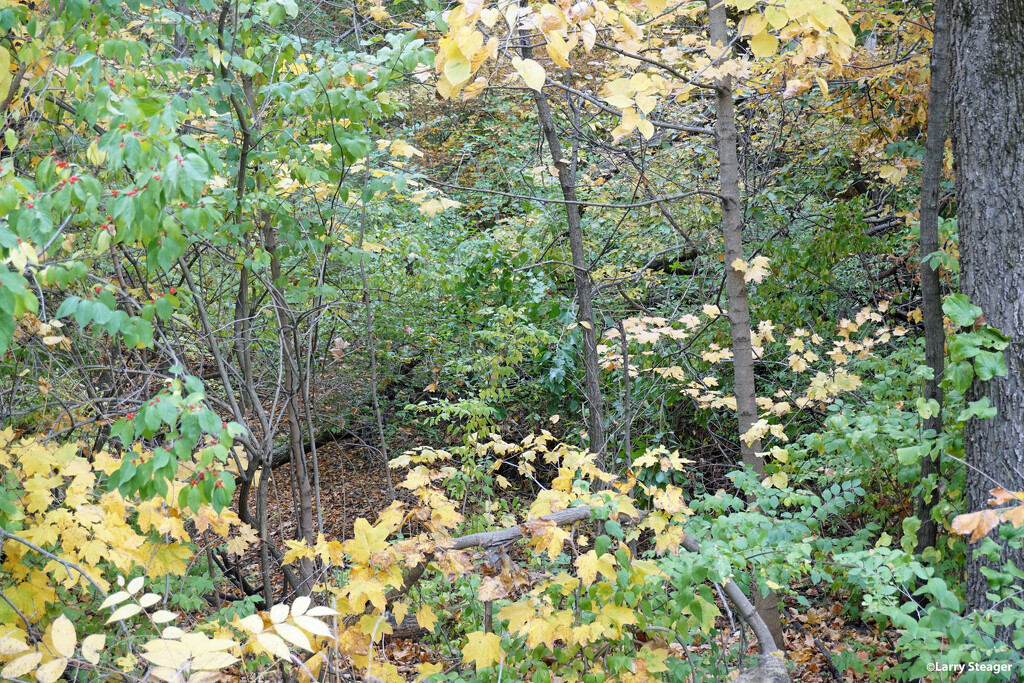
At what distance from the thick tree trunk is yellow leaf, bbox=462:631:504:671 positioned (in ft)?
7.11

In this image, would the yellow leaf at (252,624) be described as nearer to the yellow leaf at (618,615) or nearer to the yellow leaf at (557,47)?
the yellow leaf at (618,615)

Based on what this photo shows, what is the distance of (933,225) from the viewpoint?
11.8 ft

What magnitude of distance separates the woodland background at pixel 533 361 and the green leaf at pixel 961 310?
13mm

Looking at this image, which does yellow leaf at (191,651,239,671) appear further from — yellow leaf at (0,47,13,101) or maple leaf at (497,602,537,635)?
yellow leaf at (0,47,13,101)

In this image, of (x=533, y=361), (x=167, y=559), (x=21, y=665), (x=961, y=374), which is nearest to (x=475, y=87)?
(x=21, y=665)

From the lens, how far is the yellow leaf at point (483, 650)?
8.09 ft

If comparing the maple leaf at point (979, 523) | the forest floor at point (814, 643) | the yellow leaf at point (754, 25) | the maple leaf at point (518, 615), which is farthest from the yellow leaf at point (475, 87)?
the forest floor at point (814, 643)

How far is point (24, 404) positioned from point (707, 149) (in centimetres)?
604

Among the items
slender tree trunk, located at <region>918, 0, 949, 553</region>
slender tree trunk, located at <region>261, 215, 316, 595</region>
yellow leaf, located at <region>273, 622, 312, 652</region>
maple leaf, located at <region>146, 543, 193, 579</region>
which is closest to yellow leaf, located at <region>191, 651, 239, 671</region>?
yellow leaf, located at <region>273, 622, 312, 652</region>

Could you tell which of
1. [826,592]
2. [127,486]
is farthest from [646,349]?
[127,486]

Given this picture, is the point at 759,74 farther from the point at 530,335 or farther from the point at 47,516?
the point at 47,516

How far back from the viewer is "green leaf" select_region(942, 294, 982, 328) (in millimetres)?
2853

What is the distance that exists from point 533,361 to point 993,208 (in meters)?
4.51

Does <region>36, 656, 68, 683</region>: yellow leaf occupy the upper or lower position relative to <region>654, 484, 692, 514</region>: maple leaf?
upper
